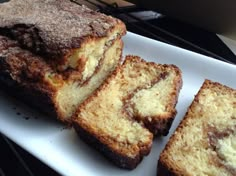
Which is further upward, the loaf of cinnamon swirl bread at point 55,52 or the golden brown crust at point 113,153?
the loaf of cinnamon swirl bread at point 55,52

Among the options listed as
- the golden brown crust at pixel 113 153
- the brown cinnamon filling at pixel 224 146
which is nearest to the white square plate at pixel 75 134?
the golden brown crust at pixel 113 153

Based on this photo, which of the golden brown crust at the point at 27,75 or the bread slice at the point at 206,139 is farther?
the golden brown crust at the point at 27,75

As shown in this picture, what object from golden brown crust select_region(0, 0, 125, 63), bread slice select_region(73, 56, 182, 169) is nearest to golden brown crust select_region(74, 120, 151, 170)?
bread slice select_region(73, 56, 182, 169)

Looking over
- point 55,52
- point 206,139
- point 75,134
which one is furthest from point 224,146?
point 55,52

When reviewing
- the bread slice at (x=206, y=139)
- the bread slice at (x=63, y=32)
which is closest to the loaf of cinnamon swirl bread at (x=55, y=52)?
the bread slice at (x=63, y=32)

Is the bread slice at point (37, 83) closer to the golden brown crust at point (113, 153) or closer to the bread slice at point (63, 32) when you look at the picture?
the bread slice at point (63, 32)

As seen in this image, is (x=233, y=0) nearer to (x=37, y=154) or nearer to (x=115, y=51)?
(x=115, y=51)

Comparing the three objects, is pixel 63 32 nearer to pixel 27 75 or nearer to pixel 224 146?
pixel 27 75
